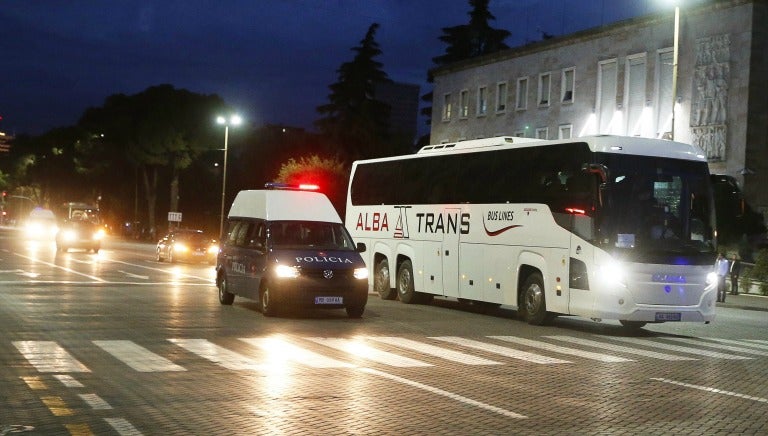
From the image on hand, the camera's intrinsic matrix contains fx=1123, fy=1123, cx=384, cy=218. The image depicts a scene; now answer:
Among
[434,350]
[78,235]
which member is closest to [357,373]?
[434,350]

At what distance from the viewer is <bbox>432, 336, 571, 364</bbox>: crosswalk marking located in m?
15.5

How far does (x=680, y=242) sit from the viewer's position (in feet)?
66.1

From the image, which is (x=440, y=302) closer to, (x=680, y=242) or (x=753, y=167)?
(x=680, y=242)

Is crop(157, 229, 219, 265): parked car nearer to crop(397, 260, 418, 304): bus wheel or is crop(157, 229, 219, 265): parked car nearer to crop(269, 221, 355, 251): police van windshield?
crop(397, 260, 418, 304): bus wheel

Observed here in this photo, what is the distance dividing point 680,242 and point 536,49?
1735 inches

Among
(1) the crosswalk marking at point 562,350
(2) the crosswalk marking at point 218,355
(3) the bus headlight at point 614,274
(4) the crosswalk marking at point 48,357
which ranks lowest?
(4) the crosswalk marking at point 48,357

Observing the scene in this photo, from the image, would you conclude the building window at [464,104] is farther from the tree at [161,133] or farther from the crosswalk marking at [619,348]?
the crosswalk marking at [619,348]

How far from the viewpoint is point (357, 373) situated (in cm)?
1327

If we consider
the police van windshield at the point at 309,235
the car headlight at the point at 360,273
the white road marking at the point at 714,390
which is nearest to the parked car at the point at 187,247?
the police van windshield at the point at 309,235

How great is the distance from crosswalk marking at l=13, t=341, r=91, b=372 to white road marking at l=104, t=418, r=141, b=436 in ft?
11.3

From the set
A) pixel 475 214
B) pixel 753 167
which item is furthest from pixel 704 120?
pixel 475 214

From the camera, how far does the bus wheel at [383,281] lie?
93.1ft

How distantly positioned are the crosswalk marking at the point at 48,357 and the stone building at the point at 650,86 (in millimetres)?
28101

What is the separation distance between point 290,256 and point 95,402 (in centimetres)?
1068
